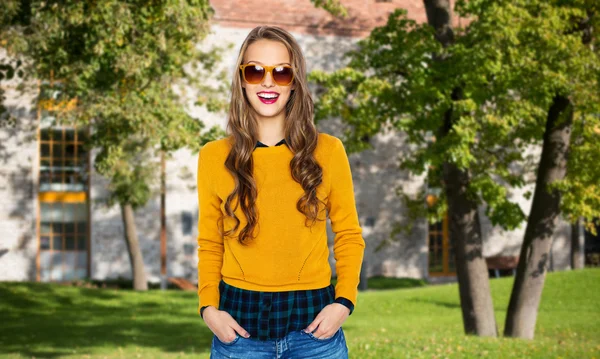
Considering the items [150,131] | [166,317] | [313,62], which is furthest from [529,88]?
[313,62]

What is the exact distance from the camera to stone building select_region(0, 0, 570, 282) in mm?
26875

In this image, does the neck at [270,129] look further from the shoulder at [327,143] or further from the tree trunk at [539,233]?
the tree trunk at [539,233]

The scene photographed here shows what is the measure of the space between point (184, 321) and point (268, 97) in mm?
17593

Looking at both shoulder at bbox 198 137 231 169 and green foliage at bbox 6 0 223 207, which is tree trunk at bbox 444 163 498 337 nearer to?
green foliage at bbox 6 0 223 207

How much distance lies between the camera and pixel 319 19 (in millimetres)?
30469

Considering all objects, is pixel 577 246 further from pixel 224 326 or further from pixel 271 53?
pixel 224 326

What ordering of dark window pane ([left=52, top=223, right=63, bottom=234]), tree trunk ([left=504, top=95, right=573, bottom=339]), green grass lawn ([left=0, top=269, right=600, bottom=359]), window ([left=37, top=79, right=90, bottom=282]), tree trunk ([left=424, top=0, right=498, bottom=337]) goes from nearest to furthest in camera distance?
green grass lawn ([left=0, top=269, right=600, bottom=359])
tree trunk ([left=504, top=95, right=573, bottom=339])
tree trunk ([left=424, top=0, right=498, bottom=337])
window ([left=37, top=79, right=90, bottom=282])
dark window pane ([left=52, top=223, right=63, bottom=234])

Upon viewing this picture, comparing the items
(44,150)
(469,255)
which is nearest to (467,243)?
(469,255)

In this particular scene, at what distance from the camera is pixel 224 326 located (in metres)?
3.03

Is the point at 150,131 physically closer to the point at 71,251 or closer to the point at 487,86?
the point at 487,86

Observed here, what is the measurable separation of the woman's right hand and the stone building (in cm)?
2216

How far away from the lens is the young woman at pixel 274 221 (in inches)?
120

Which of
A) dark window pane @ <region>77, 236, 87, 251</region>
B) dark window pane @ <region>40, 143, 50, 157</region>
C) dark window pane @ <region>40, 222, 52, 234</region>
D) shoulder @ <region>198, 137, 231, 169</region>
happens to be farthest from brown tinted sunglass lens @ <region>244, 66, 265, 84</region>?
dark window pane @ <region>40, 222, 52, 234</region>

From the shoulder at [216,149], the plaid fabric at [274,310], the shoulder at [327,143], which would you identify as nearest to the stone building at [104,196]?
the shoulder at [216,149]
